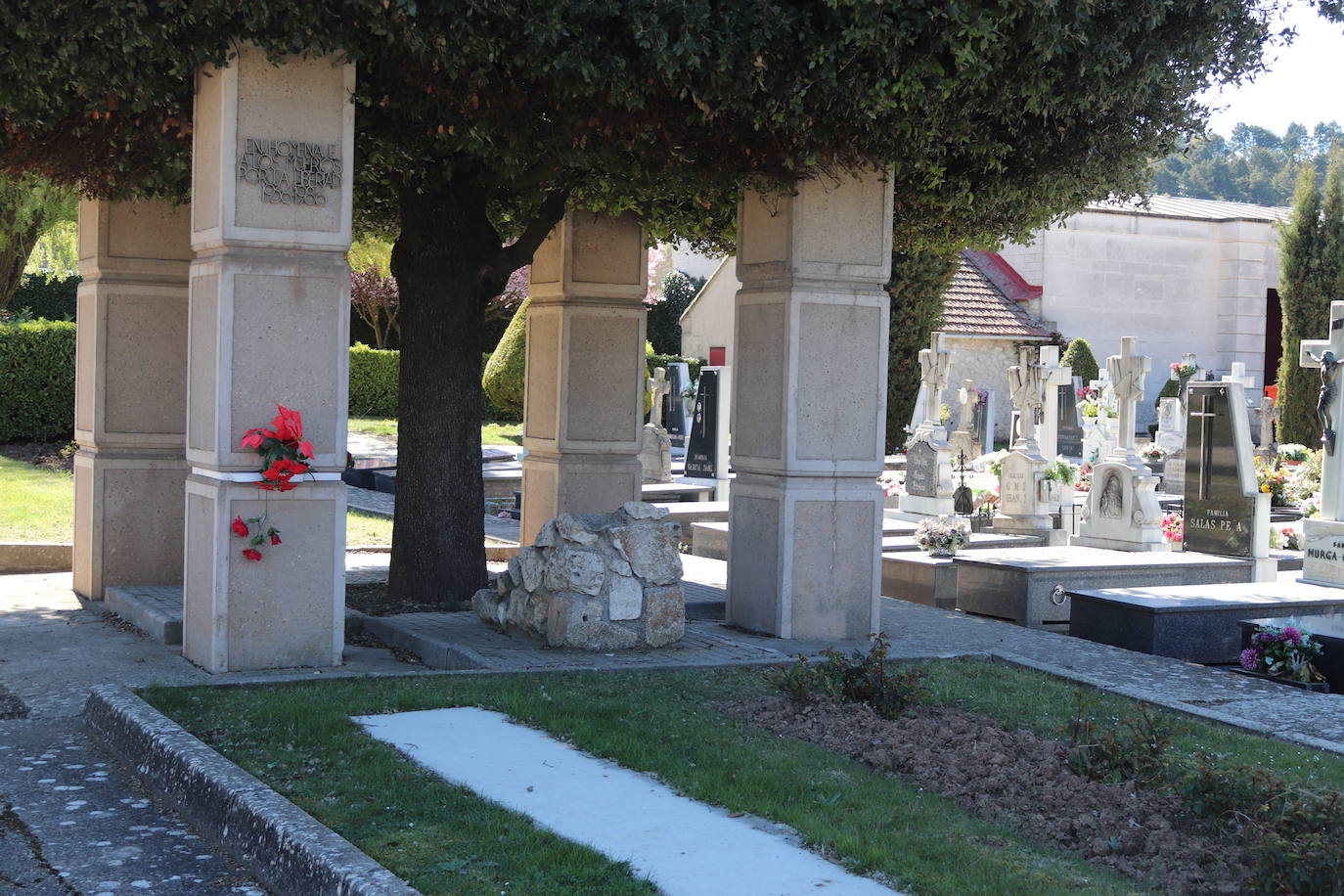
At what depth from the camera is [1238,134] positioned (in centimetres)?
10744

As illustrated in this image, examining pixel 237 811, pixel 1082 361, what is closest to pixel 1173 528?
pixel 237 811

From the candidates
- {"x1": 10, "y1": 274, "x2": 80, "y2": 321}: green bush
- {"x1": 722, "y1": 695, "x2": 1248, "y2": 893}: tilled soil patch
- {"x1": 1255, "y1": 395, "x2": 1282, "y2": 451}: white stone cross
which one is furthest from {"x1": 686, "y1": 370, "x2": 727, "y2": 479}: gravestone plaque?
{"x1": 10, "y1": 274, "x2": 80, "y2": 321}: green bush

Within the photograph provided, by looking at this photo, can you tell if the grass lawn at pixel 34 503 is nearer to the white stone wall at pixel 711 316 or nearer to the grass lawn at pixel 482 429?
the grass lawn at pixel 482 429

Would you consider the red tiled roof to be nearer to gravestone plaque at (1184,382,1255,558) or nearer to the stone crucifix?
the stone crucifix

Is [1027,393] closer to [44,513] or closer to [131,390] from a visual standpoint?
[44,513]

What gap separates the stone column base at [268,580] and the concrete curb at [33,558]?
15.0 ft

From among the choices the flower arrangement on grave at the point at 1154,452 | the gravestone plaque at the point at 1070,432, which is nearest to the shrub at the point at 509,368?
the gravestone plaque at the point at 1070,432

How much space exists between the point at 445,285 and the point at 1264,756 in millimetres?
5924

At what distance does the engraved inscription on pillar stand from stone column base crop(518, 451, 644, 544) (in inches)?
168

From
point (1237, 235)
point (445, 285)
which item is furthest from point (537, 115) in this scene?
point (1237, 235)

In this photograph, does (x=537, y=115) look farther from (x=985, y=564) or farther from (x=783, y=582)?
(x=985, y=564)

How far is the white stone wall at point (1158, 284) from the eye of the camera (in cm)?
3634

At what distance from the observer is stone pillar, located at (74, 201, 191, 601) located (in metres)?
9.52

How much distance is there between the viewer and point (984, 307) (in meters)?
35.0
